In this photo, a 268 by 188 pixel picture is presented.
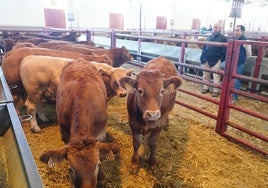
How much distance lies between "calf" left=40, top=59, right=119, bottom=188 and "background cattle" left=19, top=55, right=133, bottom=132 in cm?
63

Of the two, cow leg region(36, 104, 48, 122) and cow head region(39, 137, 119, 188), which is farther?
cow leg region(36, 104, 48, 122)

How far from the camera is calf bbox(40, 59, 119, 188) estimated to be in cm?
158

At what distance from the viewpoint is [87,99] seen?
2.23 metres

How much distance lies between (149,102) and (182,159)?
1166 millimetres

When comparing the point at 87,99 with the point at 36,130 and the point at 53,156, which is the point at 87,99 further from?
the point at 36,130

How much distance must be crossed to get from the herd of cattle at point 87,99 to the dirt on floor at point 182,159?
0.19 meters

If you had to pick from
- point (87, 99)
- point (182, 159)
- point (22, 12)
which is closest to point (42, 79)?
point (87, 99)

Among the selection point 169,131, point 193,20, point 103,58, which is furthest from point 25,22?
point 193,20

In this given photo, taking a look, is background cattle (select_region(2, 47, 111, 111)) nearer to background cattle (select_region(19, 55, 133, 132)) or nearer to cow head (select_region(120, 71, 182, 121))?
background cattle (select_region(19, 55, 133, 132))

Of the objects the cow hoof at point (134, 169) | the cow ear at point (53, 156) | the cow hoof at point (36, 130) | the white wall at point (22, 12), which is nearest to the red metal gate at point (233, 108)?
the cow hoof at point (134, 169)

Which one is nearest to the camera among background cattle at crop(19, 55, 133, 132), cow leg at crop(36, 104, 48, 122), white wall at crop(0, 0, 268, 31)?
background cattle at crop(19, 55, 133, 132)

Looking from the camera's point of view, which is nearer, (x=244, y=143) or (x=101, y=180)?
(x=101, y=180)

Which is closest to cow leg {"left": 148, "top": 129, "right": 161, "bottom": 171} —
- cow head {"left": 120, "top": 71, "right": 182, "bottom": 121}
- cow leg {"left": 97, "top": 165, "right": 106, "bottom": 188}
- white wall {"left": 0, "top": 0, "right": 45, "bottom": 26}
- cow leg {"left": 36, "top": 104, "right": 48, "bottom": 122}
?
cow head {"left": 120, "top": 71, "right": 182, "bottom": 121}

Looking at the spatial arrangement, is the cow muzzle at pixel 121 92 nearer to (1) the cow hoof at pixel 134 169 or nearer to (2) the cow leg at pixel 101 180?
(1) the cow hoof at pixel 134 169
